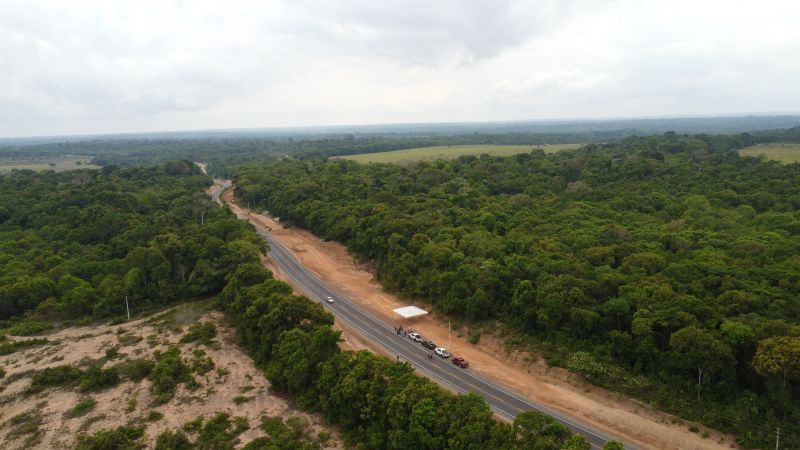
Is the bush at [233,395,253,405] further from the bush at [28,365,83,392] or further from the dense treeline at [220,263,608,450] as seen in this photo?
the bush at [28,365,83,392]

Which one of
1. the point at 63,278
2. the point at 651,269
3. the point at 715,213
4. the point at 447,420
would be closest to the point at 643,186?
the point at 715,213

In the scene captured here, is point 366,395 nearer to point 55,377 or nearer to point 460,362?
point 460,362

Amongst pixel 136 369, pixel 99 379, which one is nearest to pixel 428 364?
pixel 136 369

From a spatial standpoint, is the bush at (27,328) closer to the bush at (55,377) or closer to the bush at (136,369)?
the bush at (55,377)

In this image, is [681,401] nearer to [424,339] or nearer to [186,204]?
[424,339]

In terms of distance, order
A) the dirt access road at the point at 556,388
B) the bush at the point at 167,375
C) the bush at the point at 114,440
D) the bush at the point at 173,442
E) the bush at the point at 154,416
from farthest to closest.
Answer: the bush at the point at 167,375 < the bush at the point at 154,416 < the dirt access road at the point at 556,388 < the bush at the point at 173,442 < the bush at the point at 114,440

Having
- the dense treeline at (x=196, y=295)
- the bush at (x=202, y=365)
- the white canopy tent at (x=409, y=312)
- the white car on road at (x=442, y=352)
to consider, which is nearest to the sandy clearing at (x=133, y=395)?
→ the bush at (x=202, y=365)
